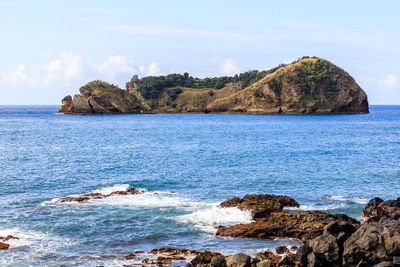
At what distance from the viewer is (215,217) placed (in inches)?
1059

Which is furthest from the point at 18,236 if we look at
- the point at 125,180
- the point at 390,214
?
the point at 390,214

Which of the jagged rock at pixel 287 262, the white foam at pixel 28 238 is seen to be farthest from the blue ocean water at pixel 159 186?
the jagged rock at pixel 287 262

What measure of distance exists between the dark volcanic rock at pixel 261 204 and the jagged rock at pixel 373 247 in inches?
373

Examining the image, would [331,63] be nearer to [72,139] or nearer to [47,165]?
[72,139]

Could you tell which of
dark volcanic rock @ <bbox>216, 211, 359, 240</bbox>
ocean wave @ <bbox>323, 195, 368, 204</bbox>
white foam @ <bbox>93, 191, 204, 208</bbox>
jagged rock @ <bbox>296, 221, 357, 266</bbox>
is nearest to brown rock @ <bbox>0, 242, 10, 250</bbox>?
white foam @ <bbox>93, 191, 204, 208</bbox>

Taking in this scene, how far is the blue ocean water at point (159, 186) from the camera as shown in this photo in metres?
22.9

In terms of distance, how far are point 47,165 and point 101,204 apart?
2086cm

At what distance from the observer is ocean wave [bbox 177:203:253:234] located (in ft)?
85.5

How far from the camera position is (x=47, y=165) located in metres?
49.5

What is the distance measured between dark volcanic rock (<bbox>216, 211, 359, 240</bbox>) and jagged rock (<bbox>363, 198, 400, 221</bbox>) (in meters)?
2.12

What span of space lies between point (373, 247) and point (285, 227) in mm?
7332

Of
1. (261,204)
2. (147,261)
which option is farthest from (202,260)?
(261,204)

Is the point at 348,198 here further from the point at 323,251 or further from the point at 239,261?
the point at 239,261

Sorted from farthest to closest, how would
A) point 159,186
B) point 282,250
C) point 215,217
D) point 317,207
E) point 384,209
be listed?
1. point 159,186
2. point 317,207
3. point 215,217
4. point 384,209
5. point 282,250
